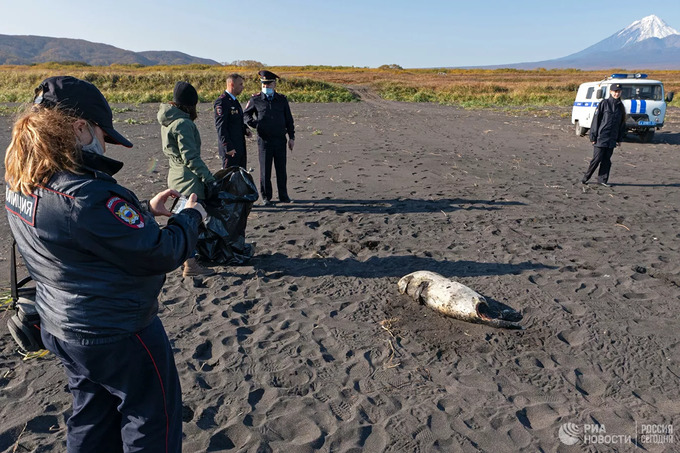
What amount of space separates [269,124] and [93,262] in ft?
19.2

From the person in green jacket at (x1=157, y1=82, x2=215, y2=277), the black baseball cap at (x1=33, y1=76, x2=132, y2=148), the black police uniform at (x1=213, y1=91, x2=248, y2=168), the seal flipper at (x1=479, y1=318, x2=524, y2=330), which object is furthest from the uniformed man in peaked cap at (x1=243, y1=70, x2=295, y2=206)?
the black baseball cap at (x1=33, y1=76, x2=132, y2=148)

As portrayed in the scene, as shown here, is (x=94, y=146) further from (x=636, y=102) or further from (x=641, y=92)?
(x=641, y=92)

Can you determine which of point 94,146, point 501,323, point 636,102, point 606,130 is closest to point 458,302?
point 501,323

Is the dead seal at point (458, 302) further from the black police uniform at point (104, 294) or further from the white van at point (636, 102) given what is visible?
the white van at point (636, 102)

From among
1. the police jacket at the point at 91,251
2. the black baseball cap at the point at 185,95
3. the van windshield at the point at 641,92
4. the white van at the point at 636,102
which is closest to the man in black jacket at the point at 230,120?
the black baseball cap at the point at 185,95

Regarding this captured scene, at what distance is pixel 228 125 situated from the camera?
6418 mm

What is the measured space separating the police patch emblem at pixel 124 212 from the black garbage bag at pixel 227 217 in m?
3.33

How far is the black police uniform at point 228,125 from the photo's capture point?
6.35 meters

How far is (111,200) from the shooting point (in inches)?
66.0

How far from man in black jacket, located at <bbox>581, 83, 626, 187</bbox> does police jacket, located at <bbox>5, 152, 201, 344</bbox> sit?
9.01 metres

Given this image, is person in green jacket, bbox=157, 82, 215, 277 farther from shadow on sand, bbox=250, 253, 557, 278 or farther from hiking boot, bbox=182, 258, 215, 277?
shadow on sand, bbox=250, 253, 557, 278

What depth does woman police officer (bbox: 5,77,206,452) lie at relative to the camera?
64.6 inches

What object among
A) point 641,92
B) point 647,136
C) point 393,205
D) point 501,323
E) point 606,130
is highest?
point 641,92

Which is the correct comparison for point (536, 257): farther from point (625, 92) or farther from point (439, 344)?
point (625, 92)
